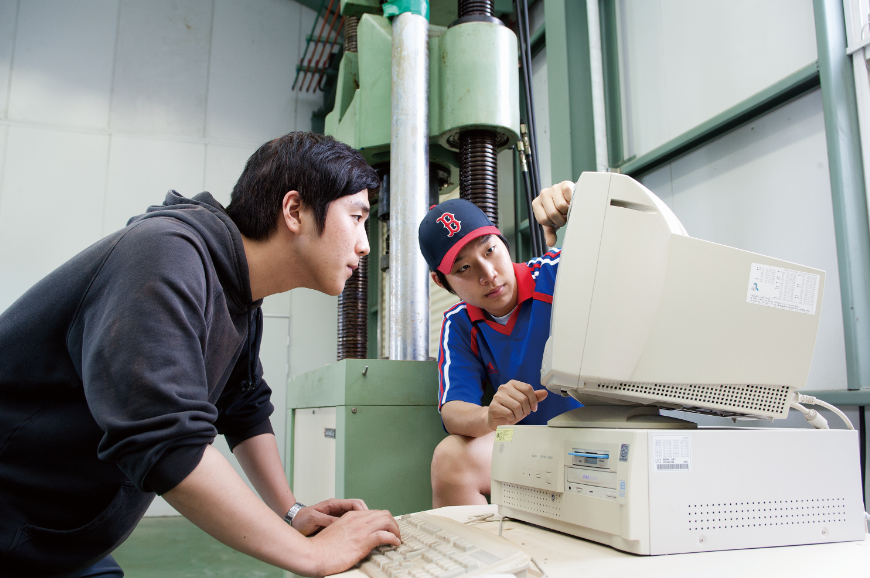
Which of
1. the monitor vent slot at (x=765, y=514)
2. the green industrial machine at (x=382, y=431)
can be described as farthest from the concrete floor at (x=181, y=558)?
the monitor vent slot at (x=765, y=514)

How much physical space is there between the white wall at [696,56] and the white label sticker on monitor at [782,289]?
49.3 inches

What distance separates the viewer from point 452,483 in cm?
131

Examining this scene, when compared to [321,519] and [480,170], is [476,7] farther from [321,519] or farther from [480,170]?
[321,519]

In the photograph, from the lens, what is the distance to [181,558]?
9.48 feet

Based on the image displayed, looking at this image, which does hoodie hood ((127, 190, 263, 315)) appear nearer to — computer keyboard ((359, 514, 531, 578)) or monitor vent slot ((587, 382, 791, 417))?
computer keyboard ((359, 514, 531, 578))

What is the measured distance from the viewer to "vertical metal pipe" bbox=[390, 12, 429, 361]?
73.5 inches

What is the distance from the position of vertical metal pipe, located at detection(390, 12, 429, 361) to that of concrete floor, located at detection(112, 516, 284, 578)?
5.08 feet

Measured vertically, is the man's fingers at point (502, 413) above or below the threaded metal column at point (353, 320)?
below

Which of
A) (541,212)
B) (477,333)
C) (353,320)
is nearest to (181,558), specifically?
(353,320)

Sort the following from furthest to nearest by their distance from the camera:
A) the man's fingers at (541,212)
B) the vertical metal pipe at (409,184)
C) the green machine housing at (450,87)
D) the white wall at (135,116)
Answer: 1. the white wall at (135,116)
2. the green machine housing at (450,87)
3. the vertical metal pipe at (409,184)
4. the man's fingers at (541,212)

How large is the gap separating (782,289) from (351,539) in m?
0.62

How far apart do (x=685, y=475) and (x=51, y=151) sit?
16.5ft

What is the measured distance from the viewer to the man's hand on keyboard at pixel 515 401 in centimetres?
91

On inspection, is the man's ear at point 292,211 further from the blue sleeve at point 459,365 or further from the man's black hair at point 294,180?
the blue sleeve at point 459,365
